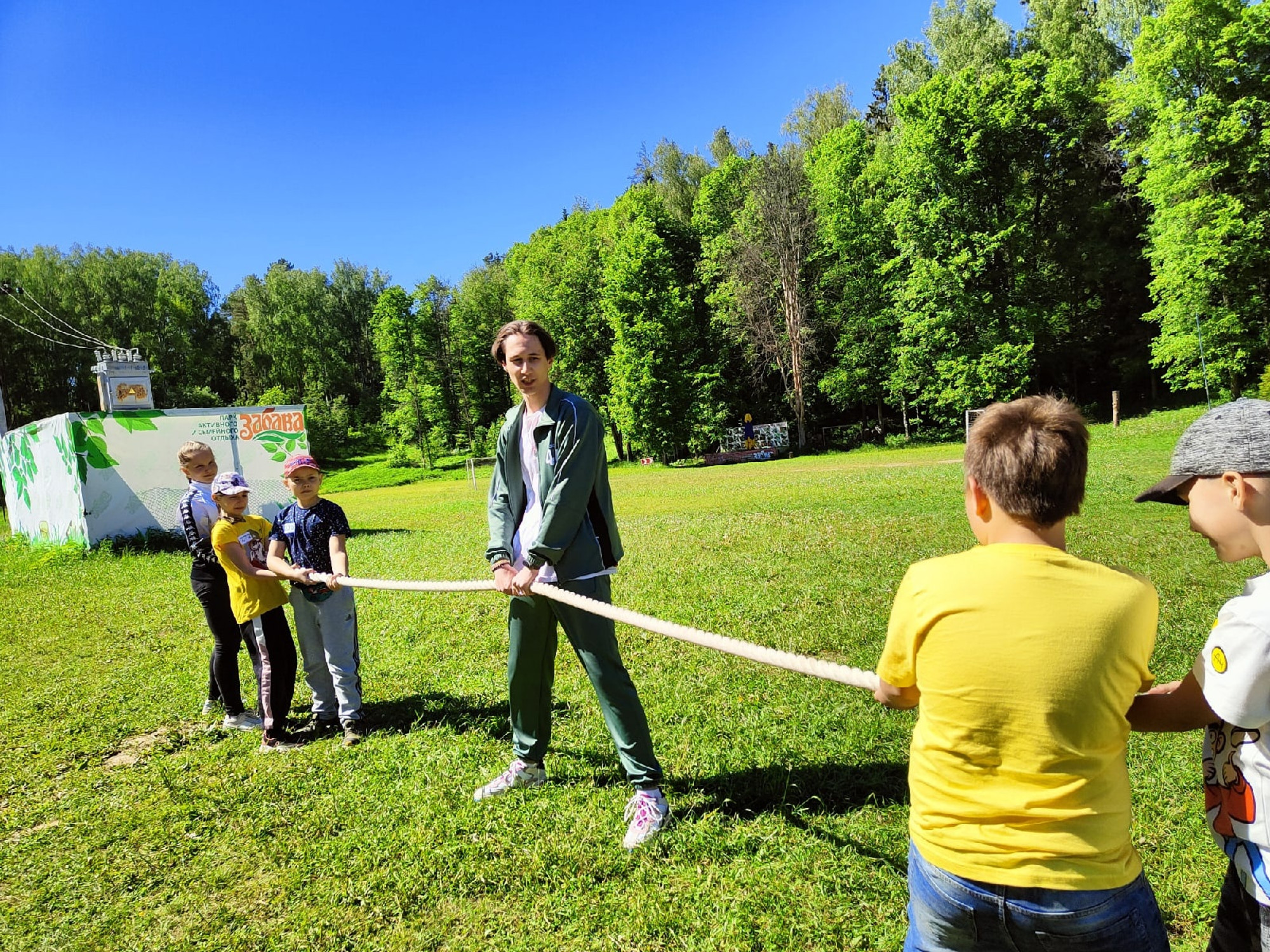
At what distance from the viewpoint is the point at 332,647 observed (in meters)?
4.70

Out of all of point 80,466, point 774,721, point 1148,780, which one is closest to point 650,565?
point 774,721

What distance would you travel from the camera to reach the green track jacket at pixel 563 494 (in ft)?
11.0

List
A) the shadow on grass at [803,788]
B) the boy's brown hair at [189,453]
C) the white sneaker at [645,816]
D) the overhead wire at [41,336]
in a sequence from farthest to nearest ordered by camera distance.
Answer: the overhead wire at [41,336], the boy's brown hair at [189,453], the shadow on grass at [803,788], the white sneaker at [645,816]

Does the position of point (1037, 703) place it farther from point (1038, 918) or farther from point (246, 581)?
point (246, 581)

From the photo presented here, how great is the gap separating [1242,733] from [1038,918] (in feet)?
2.06

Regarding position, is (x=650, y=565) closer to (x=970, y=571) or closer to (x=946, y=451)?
(x=970, y=571)

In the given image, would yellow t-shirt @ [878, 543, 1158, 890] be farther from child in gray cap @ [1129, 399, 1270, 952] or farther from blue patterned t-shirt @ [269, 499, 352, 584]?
blue patterned t-shirt @ [269, 499, 352, 584]

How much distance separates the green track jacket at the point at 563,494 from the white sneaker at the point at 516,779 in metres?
1.14

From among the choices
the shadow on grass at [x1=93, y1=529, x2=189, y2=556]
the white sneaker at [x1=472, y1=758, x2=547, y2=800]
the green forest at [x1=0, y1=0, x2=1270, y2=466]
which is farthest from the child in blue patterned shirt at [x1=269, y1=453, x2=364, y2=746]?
the green forest at [x1=0, y1=0, x2=1270, y2=466]

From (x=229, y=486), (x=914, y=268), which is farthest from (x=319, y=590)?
(x=914, y=268)

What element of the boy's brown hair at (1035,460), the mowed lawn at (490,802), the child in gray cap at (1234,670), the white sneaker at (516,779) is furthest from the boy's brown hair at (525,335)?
the child in gray cap at (1234,670)

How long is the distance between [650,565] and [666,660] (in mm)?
3663

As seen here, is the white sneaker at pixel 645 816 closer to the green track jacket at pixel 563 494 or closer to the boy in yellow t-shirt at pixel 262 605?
the green track jacket at pixel 563 494

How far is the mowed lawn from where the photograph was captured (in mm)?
2916
